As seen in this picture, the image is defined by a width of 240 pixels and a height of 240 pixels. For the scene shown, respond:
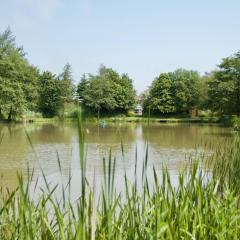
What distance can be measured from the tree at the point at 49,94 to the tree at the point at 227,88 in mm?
19552

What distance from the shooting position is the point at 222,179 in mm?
4902

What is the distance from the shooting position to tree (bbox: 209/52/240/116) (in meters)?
35.5

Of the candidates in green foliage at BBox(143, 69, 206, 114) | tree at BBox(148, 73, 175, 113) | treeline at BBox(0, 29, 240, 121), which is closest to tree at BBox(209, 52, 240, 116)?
treeline at BBox(0, 29, 240, 121)

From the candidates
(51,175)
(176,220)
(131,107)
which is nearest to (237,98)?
(131,107)

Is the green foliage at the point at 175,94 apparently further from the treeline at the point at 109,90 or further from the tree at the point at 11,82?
the tree at the point at 11,82

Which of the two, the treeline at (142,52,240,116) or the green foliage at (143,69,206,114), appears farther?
the green foliage at (143,69,206,114)

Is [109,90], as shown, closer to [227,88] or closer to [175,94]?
[175,94]

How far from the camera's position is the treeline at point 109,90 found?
1368 inches

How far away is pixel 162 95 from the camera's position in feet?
177

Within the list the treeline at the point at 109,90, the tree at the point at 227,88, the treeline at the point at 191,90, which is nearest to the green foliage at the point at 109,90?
the treeline at the point at 109,90

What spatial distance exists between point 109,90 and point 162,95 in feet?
23.6

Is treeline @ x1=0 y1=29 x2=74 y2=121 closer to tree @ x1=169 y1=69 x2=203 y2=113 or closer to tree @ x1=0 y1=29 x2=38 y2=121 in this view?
tree @ x1=0 y1=29 x2=38 y2=121

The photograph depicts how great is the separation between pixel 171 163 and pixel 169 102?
133 ft

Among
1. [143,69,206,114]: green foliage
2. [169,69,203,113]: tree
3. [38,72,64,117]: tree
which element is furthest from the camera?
[143,69,206,114]: green foliage
